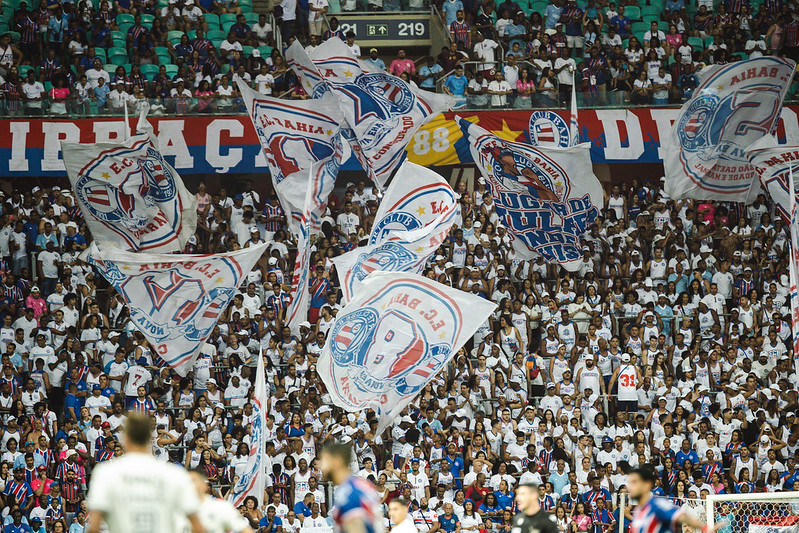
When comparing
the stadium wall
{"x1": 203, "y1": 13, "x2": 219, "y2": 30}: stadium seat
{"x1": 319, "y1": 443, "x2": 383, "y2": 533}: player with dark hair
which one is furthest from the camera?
{"x1": 203, "y1": 13, "x2": 219, "y2": 30}: stadium seat

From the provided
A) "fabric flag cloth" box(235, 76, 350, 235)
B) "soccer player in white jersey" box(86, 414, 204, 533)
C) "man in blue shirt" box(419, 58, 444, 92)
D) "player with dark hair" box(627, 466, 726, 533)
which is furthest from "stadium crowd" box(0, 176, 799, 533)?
"soccer player in white jersey" box(86, 414, 204, 533)

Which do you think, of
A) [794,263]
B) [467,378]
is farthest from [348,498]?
[467,378]

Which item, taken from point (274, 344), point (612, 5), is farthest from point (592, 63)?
point (274, 344)

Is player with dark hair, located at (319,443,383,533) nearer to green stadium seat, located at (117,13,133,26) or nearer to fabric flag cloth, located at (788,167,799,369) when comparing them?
fabric flag cloth, located at (788,167,799,369)

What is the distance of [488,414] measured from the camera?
19031mm

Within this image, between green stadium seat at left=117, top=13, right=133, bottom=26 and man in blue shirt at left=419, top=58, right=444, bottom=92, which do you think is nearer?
man in blue shirt at left=419, top=58, right=444, bottom=92

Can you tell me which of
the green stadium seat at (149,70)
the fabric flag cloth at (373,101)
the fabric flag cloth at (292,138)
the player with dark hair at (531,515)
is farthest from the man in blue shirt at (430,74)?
the player with dark hair at (531,515)

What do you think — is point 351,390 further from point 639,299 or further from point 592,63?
point 592,63

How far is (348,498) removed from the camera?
24.3 feet

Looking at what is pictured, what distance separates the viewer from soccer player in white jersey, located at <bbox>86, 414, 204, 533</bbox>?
21.2 feet

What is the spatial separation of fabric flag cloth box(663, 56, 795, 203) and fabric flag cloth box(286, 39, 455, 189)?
3.95 meters

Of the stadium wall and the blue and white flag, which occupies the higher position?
the stadium wall

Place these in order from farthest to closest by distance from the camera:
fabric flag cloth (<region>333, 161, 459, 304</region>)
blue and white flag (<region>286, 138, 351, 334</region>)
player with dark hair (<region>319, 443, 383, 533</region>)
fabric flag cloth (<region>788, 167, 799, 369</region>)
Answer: fabric flag cloth (<region>333, 161, 459, 304</region>) < fabric flag cloth (<region>788, 167, 799, 369</region>) < blue and white flag (<region>286, 138, 351, 334</region>) < player with dark hair (<region>319, 443, 383, 533</region>)

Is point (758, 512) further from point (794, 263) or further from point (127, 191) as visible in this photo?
point (127, 191)
